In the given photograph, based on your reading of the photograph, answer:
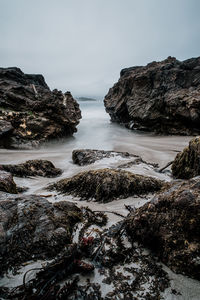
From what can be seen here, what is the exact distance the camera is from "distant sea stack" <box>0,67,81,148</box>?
32.1 feet

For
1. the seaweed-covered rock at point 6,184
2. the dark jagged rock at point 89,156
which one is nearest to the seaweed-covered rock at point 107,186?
the seaweed-covered rock at point 6,184

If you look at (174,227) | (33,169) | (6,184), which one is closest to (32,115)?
(33,169)

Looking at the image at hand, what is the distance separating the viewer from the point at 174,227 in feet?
5.20

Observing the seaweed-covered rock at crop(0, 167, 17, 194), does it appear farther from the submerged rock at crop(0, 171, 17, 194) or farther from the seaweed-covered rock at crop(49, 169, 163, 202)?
the seaweed-covered rock at crop(49, 169, 163, 202)

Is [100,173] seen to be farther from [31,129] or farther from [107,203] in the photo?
[31,129]

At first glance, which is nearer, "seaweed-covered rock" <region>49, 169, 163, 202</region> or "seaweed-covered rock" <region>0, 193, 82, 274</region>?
"seaweed-covered rock" <region>0, 193, 82, 274</region>

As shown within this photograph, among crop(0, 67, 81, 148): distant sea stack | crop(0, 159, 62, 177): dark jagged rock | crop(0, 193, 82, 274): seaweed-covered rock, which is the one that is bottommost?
crop(0, 159, 62, 177): dark jagged rock

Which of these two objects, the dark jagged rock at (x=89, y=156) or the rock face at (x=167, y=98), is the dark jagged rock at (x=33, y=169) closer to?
the dark jagged rock at (x=89, y=156)

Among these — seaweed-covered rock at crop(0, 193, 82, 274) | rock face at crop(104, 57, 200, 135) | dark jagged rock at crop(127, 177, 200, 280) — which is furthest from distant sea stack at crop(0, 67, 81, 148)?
dark jagged rock at crop(127, 177, 200, 280)

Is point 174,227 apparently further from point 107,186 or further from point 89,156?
point 89,156

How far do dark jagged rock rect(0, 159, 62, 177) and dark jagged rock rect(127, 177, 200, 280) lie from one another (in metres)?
3.55

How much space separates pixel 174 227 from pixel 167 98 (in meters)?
15.6

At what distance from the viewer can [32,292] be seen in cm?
123

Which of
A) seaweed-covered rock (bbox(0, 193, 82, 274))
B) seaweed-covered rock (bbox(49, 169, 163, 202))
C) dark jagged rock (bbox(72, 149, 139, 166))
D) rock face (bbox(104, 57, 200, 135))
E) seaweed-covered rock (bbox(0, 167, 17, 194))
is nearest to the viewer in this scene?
seaweed-covered rock (bbox(0, 193, 82, 274))
